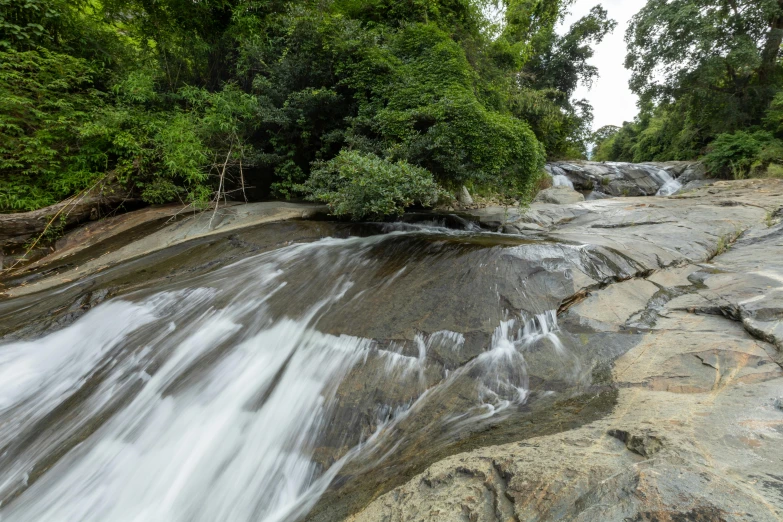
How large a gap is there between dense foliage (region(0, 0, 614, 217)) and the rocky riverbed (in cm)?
214

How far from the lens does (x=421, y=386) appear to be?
2881 mm

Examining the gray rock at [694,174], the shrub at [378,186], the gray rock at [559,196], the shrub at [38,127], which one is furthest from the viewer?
the gray rock at [694,174]

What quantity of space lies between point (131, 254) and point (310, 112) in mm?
4946

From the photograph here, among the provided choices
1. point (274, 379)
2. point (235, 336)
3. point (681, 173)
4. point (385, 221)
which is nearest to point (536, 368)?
point (274, 379)

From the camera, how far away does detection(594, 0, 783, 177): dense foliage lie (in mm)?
13539

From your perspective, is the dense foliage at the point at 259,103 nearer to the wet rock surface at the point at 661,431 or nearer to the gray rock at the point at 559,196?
the wet rock surface at the point at 661,431

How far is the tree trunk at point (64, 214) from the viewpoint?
6250 millimetres

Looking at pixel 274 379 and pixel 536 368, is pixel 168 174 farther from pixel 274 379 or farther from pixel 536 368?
pixel 536 368

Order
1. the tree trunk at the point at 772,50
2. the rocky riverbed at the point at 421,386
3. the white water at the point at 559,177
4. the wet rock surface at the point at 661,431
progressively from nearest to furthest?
the wet rock surface at the point at 661,431 → the rocky riverbed at the point at 421,386 → the tree trunk at the point at 772,50 → the white water at the point at 559,177

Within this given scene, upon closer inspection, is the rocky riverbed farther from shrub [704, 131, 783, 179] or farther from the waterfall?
the waterfall

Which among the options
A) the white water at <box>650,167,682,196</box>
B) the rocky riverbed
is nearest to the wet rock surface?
the rocky riverbed

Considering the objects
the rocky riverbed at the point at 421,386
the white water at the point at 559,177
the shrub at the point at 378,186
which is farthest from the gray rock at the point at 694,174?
the shrub at the point at 378,186

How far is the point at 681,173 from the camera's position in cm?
1573

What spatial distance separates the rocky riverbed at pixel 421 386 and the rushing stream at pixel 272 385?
0.06 feet
